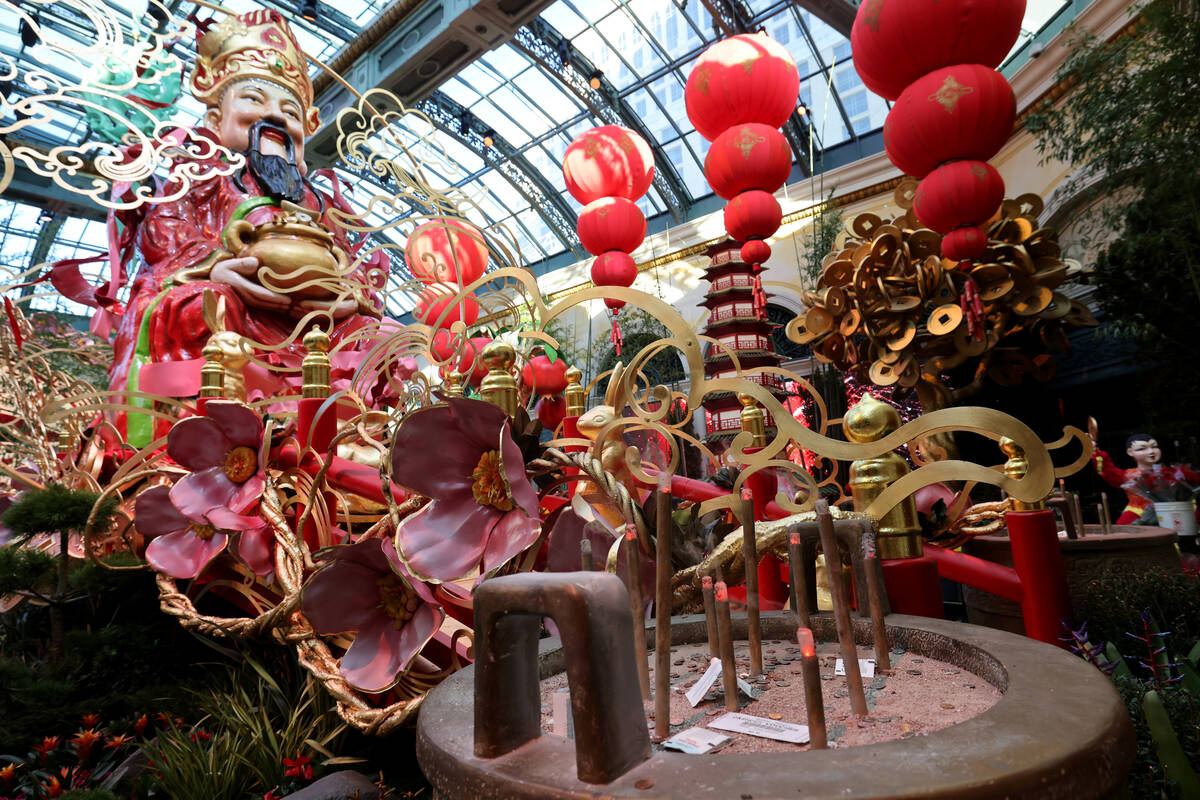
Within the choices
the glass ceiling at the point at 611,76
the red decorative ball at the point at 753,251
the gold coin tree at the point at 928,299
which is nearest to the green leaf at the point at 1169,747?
the gold coin tree at the point at 928,299

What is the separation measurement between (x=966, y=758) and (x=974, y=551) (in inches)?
57.9

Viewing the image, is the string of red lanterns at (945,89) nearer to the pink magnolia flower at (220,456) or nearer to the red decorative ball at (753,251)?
the red decorative ball at (753,251)

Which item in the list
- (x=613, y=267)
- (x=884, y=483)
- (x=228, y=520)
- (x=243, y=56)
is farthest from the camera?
(x=613, y=267)

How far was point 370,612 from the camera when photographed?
821 mm

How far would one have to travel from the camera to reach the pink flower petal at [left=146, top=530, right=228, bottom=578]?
1.11m

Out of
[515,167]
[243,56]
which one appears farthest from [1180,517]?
[515,167]

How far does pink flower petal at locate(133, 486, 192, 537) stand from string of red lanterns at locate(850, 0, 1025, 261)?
2.05 metres

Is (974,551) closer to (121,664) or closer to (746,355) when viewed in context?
(121,664)

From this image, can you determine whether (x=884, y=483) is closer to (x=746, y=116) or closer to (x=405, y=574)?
(x=405, y=574)

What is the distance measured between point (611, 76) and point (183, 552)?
856 centimetres

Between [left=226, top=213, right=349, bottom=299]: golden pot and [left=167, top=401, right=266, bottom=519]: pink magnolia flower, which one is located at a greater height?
[left=226, top=213, right=349, bottom=299]: golden pot

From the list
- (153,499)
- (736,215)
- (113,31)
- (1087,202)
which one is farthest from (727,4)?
(153,499)

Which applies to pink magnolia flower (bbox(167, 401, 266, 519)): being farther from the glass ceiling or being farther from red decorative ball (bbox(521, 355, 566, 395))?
the glass ceiling

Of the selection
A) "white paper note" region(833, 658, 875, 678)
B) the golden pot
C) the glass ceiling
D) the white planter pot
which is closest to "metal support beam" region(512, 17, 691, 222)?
the glass ceiling
